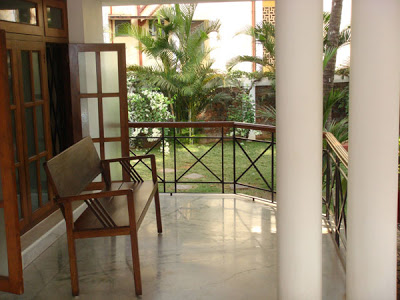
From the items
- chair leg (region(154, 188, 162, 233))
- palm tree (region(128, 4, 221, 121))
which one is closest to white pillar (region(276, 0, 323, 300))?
chair leg (region(154, 188, 162, 233))

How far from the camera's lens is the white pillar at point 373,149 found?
247cm

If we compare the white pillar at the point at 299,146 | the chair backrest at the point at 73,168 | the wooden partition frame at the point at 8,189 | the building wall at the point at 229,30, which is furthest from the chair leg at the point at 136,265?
the building wall at the point at 229,30

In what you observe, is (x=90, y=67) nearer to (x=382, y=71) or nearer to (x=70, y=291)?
(x=70, y=291)

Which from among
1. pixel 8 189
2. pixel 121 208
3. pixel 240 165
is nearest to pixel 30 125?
pixel 121 208

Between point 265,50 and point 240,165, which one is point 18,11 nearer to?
point 240,165

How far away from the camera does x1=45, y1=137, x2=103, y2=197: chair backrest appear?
3590 mm

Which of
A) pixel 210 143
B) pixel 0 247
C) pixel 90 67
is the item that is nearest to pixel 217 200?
pixel 90 67

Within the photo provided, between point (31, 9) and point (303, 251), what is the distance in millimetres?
3203

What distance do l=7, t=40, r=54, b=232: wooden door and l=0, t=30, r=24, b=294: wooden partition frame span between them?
0.98 metres

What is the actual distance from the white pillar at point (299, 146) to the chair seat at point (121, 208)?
4.26ft

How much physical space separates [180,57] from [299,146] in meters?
9.73

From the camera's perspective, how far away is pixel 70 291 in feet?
12.1

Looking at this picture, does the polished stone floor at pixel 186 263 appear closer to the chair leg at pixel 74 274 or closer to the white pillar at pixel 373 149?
the chair leg at pixel 74 274

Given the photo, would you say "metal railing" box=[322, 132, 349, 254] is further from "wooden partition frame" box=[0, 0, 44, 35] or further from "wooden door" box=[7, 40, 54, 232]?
"wooden partition frame" box=[0, 0, 44, 35]
